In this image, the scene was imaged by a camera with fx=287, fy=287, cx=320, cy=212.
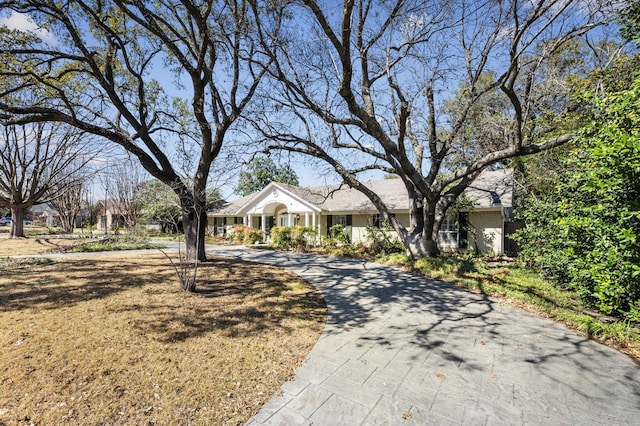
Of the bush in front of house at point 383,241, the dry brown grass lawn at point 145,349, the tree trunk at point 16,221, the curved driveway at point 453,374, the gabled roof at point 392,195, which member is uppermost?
the gabled roof at point 392,195

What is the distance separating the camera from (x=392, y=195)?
61.0 feet

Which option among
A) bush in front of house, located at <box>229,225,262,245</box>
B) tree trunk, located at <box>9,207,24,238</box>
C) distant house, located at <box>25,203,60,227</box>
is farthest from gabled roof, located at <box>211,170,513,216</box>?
distant house, located at <box>25,203,60,227</box>

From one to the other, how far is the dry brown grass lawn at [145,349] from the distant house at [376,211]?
8609 millimetres

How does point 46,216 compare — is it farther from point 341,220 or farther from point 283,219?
point 341,220

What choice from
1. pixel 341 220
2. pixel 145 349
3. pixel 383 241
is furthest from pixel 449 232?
pixel 145 349

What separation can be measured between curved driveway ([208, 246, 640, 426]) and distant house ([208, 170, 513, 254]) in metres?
8.82

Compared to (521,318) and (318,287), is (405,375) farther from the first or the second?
(318,287)

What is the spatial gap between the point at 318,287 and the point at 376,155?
20.1 feet

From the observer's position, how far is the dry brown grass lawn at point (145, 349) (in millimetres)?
2850

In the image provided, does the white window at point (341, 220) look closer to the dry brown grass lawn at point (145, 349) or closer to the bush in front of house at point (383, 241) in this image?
the bush in front of house at point (383, 241)

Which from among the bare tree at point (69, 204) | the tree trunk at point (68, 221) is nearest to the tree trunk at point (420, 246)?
the bare tree at point (69, 204)

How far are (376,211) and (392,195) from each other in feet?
6.92

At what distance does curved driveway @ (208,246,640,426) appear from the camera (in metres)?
2.92

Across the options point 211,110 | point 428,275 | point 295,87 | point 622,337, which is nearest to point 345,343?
point 622,337
